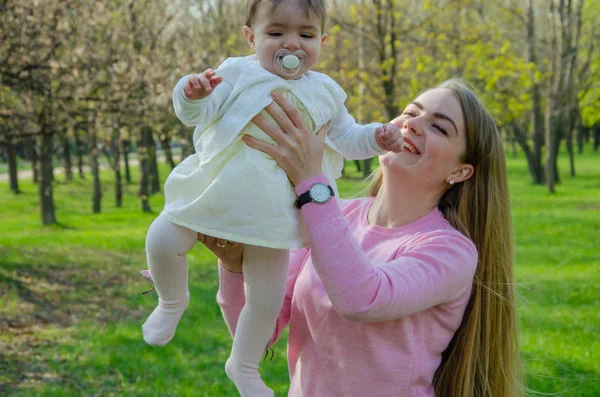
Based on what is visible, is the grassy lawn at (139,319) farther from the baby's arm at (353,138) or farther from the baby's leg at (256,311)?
the baby's leg at (256,311)

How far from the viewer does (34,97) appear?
8.65 meters

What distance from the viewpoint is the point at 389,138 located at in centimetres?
213

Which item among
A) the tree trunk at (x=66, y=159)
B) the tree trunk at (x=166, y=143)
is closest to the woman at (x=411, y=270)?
the tree trunk at (x=66, y=159)

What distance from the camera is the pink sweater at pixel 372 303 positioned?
196cm

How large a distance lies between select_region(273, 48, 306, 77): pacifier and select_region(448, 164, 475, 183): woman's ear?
2.28 ft

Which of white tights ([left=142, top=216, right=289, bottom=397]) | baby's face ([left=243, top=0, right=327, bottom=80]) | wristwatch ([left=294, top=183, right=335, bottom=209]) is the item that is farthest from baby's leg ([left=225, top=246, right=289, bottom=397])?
baby's face ([left=243, top=0, right=327, bottom=80])

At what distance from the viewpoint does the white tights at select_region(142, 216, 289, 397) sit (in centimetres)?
206

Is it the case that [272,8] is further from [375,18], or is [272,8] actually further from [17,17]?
[375,18]

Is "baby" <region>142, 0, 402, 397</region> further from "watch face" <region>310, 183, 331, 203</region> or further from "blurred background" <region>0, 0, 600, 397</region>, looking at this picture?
"blurred background" <region>0, 0, 600, 397</region>

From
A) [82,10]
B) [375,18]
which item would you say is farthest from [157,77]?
[375,18]

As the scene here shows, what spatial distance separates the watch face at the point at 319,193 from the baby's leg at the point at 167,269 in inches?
15.1

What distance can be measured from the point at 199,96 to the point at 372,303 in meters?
0.76

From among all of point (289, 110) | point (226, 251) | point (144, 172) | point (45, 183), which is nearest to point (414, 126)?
point (289, 110)

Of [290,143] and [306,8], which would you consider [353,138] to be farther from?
[306,8]
